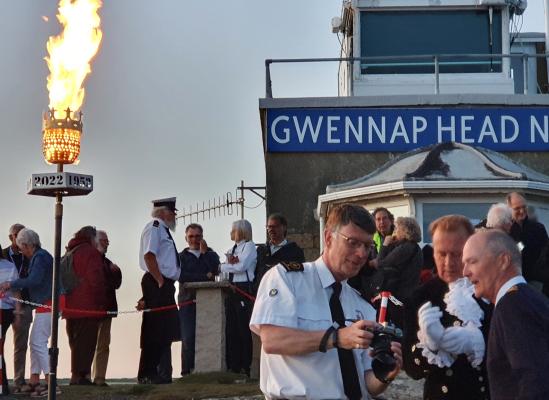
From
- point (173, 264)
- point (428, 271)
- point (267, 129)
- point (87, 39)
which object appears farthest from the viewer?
point (267, 129)

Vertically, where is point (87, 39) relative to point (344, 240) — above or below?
above

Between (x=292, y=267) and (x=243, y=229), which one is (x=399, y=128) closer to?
(x=243, y=229)

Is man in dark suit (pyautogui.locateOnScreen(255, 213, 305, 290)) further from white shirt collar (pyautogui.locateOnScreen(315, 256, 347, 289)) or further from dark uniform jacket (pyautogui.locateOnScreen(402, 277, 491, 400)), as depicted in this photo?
white shirt collar (pyautogui.locateOnScreen(315, 256, 347, 289))

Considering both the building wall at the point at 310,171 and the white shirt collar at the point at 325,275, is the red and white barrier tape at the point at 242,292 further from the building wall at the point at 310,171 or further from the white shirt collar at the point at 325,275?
the building wall at the point at 310,171

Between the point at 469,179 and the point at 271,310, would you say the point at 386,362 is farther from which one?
the point at 469,179

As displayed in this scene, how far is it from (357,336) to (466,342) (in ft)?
3.47

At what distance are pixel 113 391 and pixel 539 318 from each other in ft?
27.3

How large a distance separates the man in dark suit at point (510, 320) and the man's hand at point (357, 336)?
1.87ft

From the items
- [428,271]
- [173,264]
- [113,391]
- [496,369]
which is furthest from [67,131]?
[496,369]

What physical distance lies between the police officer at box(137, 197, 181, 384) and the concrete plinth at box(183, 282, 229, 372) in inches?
18.8

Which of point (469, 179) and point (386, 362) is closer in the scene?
point (386, 362)

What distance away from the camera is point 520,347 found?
241 inches

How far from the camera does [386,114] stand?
2395cm

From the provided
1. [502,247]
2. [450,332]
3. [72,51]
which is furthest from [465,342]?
[72,51]
